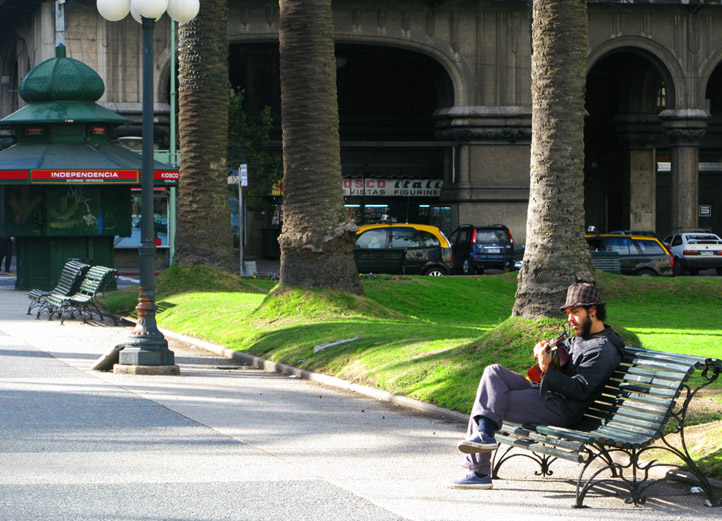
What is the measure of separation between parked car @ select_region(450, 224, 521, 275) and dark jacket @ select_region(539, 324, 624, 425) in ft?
88.3

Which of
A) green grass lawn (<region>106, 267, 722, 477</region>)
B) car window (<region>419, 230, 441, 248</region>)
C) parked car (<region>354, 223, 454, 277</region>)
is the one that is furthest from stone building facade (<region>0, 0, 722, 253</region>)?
green grass lawn (<region>106, 267, 722, 477</region>)

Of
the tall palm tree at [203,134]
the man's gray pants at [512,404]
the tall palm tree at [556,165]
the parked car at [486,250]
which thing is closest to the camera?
the man's gray pants at [512,404]

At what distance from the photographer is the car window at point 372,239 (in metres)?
30.7

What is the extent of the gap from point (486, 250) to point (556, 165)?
2315 cm

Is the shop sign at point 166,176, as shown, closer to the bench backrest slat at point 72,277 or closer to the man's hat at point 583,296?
the bench backrest slat at point 72,277

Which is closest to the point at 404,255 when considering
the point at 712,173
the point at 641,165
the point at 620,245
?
the point at 620,245

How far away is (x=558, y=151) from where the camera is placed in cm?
1184

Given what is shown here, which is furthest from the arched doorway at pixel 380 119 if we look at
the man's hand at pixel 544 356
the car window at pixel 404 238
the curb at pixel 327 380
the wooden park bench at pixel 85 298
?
the man's hand at pixel 544 356

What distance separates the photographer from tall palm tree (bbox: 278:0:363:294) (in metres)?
16.9

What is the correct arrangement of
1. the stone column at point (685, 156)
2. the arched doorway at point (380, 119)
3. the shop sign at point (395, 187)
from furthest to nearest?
1. the shop sign at point (395, 187)
2. the arched doorway at point (380, 119)
3. the stone column at point (685, 156)

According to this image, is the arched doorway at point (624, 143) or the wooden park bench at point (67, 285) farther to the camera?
the arched doorway at point (624, 143)

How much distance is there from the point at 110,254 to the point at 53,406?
15.5m

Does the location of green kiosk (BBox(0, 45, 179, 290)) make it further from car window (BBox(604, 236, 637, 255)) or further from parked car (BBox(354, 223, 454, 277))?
car window (BBox(604, 236, 637, 255))

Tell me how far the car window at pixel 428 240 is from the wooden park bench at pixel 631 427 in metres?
23.0
